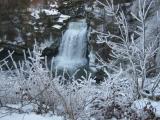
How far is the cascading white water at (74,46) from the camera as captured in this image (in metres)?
18.1

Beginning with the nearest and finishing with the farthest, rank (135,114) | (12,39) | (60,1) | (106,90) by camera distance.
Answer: (135,114)
(106,90)
(12,39)
(60,1)

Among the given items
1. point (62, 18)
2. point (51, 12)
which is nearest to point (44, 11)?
point (51, 12)

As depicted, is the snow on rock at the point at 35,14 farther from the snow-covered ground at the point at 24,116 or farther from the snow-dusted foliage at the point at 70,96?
the snow-covered ground at the point at 24,116

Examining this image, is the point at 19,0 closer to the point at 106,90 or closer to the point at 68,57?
the point at 68,57

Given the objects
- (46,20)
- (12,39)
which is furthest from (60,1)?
(12,39)

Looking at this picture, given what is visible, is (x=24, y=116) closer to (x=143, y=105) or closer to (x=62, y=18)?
(x=143, y=105)

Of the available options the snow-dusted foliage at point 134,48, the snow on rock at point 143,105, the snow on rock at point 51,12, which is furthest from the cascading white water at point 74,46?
the snow on rock at point 143,105

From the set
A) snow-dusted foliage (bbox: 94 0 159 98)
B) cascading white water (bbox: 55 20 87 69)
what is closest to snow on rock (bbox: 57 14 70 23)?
cascading white water (bbox: 55 20 87 69)

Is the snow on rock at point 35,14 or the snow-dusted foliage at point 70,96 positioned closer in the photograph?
the snow-dusted foliage at point 70,96

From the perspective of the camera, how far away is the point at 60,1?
20.9 meters

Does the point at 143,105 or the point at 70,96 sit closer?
the point at 70,96

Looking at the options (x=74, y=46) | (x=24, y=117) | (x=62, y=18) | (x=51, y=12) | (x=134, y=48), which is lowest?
(x=74, y=46)

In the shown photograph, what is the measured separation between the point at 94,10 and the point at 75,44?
1.89 m

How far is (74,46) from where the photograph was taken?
60.2 ft
